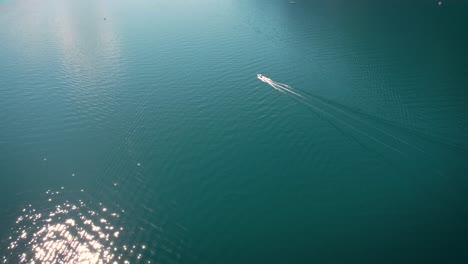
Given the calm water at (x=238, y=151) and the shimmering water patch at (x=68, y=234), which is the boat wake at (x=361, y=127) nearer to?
the calm water at (x=238, y=151)

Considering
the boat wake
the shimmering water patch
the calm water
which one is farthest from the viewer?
the boat wake

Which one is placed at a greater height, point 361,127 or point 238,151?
point 361,127

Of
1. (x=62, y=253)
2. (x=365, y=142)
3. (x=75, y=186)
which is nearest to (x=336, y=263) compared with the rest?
(x=365, y=142)

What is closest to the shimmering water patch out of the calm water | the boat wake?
the calm water

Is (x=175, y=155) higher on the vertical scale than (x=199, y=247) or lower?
higher

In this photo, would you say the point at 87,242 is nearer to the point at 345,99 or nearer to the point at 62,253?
the point at 62,253

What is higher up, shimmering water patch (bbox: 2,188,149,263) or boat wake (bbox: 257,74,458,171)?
boat wake (bbox: 257,74,458,171)

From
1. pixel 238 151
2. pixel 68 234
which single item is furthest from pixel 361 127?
pixel 68 234

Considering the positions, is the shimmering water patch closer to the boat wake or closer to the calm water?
the calm water

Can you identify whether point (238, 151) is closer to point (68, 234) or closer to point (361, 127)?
point (361, 127)
